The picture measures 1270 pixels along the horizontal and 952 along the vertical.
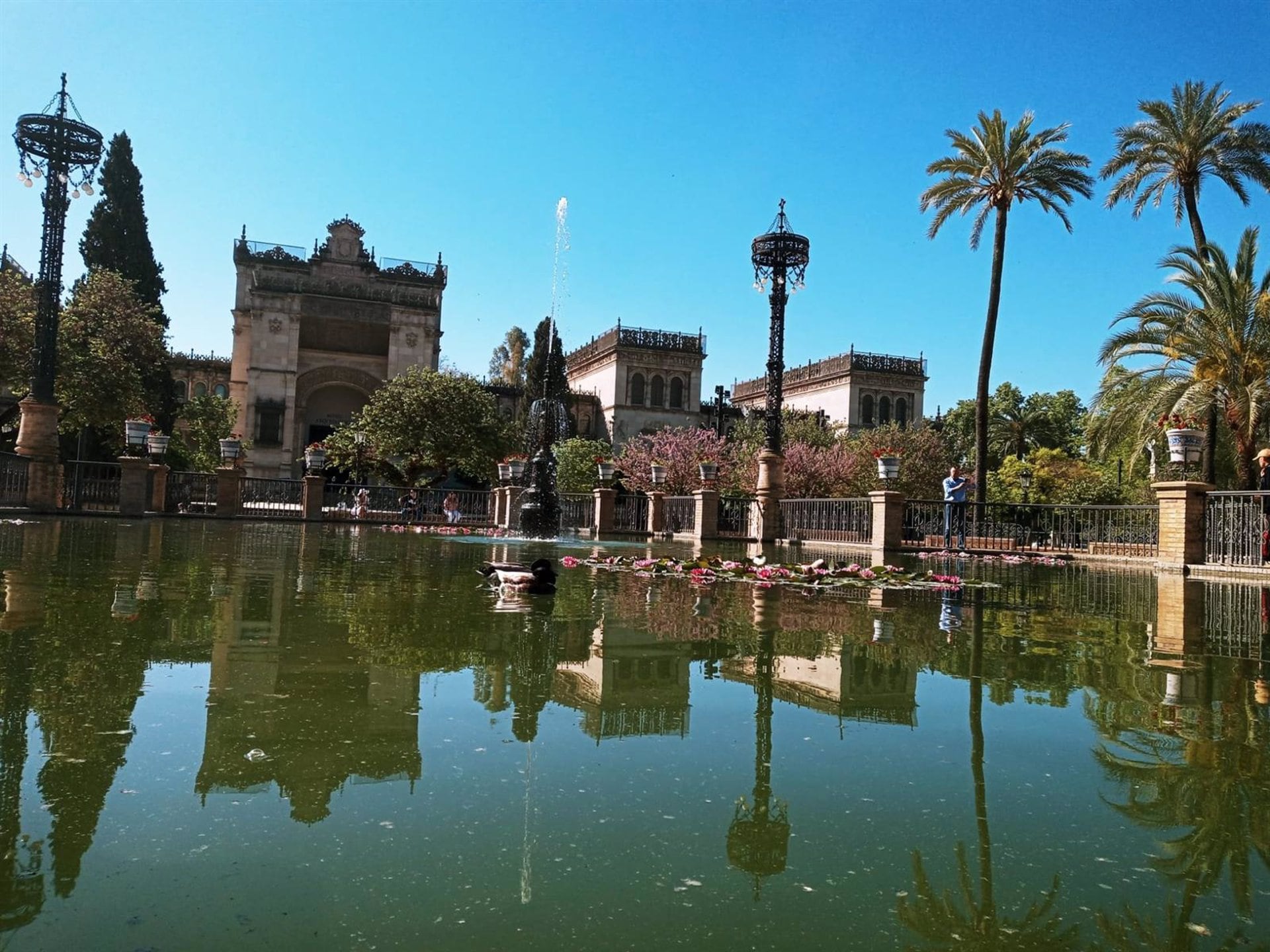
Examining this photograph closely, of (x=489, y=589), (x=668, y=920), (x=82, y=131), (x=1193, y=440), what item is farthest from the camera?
(x=82, y=131)

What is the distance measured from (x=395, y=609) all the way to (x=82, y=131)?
2204 cm

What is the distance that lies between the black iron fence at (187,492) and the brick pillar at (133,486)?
9.27 feet

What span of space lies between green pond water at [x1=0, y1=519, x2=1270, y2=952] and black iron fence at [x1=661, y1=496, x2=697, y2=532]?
21802mm

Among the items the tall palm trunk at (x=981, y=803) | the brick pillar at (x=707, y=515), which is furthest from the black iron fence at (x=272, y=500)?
the tall palm trunk at (x=981, y=803)

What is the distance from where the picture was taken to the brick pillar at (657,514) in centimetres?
2794

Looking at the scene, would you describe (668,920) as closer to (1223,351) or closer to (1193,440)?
(1193,440)

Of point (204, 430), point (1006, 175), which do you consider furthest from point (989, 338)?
point (204, 430)

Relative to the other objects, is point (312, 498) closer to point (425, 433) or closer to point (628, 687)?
point (425, 433)

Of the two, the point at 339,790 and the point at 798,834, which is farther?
the point at 339,790

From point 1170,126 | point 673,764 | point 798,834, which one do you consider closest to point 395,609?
point 673,764

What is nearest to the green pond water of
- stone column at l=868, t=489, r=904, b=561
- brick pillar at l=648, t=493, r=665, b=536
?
stone column at l=868, t=489, r=904, b=561

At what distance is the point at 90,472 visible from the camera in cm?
2717

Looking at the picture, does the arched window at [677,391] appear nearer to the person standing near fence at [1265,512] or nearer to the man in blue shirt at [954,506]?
the man in blue shirt at [954,506]

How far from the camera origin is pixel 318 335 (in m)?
53.2
